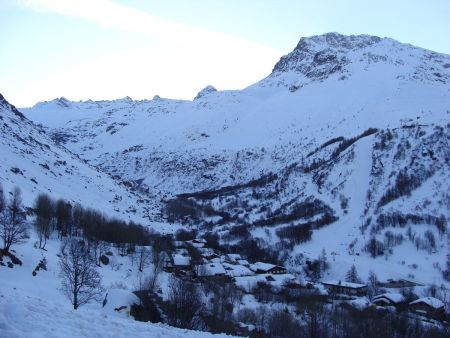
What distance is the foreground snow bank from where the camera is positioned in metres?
14.3

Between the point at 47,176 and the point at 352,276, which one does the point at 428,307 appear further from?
the point at 47,176

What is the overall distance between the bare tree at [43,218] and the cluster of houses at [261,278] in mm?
19905

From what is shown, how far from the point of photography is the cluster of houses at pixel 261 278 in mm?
70750

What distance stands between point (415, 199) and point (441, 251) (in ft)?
77.5

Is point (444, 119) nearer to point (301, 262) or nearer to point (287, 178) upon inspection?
point (287, 178)

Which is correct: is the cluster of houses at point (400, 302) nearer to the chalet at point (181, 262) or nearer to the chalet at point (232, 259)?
the chalet at point (232, 259)

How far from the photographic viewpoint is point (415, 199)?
119 metres

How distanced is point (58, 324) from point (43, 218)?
51376 mm

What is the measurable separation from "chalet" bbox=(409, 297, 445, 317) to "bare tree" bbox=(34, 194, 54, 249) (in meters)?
54.2

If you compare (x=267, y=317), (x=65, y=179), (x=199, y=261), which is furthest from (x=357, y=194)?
(x=267, y=317)

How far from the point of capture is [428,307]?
6925 cm

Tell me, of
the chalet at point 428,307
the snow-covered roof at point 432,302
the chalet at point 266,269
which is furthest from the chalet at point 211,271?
the snow-covered roof at point 432,302

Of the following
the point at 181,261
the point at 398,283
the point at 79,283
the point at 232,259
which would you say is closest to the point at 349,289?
the point at 398,283

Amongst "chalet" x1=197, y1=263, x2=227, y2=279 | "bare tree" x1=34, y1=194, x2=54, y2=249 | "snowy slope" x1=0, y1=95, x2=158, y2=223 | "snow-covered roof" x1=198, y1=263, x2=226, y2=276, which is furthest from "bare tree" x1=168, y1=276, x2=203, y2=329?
"snowy slope" x1=0, y1=95, x2=158, y2=223
